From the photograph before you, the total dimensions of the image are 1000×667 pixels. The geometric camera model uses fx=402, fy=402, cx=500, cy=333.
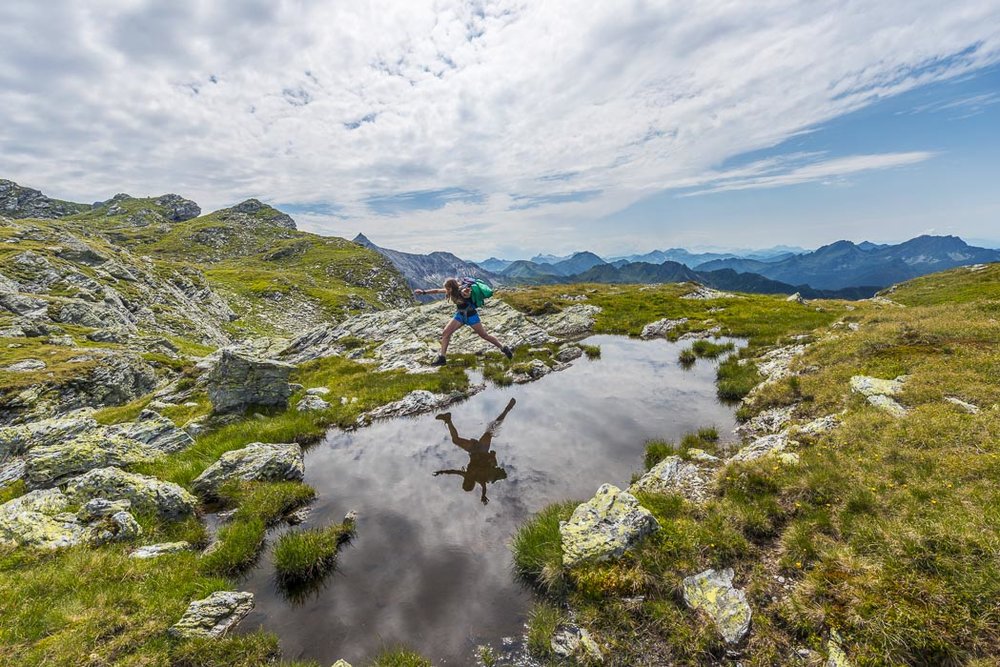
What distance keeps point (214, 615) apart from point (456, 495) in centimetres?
538

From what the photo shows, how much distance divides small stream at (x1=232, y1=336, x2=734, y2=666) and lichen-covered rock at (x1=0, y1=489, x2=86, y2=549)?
157 inches

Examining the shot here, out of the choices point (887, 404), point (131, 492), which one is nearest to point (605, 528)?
point (887, 404)

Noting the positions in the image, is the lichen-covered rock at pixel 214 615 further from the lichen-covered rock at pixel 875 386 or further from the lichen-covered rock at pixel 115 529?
the lichen-covered rock at pixel 875 386

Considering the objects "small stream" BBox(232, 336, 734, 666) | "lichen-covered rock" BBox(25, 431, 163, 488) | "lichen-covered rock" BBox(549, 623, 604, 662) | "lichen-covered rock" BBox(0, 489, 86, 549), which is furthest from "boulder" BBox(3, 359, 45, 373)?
"lichen-covered rock" BBox(549, 623, 604, 662)

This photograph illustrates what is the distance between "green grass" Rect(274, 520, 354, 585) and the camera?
8086mm

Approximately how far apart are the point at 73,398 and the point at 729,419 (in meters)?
37.3

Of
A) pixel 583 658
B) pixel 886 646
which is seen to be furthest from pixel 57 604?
pixel 886 646

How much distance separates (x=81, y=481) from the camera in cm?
973

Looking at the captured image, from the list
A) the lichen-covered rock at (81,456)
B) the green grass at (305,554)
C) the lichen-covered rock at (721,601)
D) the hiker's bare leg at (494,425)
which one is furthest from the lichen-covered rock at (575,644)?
the lichen-covered rock at (81,456)

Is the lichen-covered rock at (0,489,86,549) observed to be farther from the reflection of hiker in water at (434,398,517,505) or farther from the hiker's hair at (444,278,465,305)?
the hiker's hair at (444,278,465,305)

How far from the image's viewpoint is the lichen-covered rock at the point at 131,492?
31.3 ft

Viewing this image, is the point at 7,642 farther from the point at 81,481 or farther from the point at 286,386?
the point at 286,386

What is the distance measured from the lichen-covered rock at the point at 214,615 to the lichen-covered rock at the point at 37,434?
442 inches

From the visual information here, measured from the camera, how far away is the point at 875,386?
1220 cm
